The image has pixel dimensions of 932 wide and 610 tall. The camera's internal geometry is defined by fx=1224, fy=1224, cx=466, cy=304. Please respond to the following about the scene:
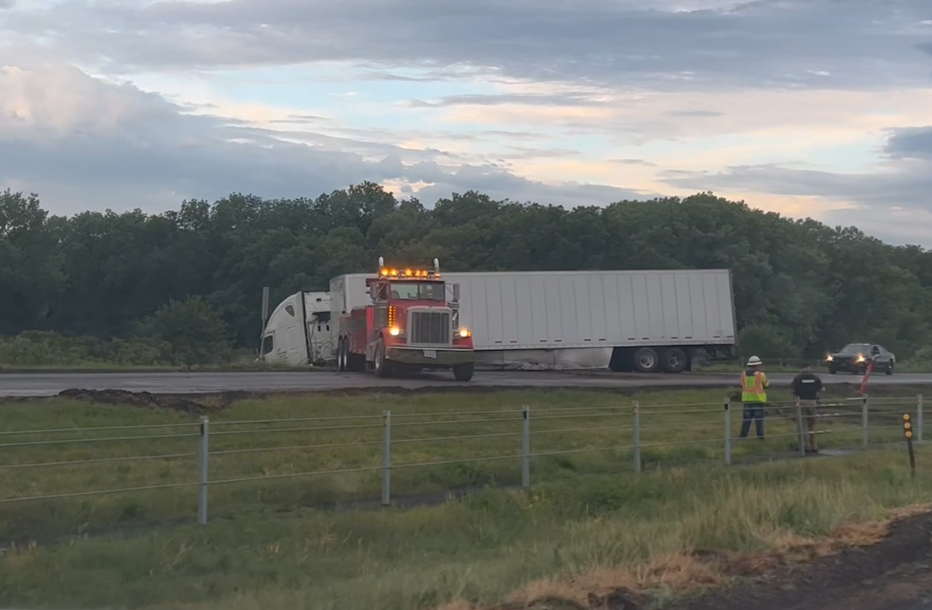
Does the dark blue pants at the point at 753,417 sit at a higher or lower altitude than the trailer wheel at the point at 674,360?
lower

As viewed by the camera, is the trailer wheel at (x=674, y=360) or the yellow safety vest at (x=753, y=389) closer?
the yellow safety vest at (x=753, y=389)

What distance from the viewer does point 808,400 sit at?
2375cm

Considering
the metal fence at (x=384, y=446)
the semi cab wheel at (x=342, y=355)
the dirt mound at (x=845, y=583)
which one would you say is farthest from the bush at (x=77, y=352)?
the dirt mound at (x=845, y=583)

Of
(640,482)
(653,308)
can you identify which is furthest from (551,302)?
(640,482)

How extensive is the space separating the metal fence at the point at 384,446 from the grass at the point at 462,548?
111cm

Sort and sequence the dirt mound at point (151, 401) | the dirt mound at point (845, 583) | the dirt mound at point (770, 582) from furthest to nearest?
1. the dirt mound at point (151, 401)
2. the dirt mound at point (845, 583)
3. the dirt mound at point (770, 582)

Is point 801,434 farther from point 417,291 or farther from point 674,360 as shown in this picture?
point 674,360

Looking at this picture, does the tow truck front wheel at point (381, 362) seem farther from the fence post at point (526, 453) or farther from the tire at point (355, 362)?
the fence post at point (526, 453)

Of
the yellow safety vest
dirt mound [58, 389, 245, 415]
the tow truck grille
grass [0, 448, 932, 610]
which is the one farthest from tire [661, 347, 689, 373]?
grass [0, 448, 932, 610]

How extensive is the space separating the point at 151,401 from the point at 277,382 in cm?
829

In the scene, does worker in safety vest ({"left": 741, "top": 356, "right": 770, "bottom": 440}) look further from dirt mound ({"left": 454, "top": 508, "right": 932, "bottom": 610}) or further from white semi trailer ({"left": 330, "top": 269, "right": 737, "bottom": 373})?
white semi trailer ({"left": 330, "top": 269, "right": 737, "bottom": 373})

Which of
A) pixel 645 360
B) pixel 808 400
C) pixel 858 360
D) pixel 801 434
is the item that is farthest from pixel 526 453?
pixel 858 360

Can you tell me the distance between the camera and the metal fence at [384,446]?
15.3 metres

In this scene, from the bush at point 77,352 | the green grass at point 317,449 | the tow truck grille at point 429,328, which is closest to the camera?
the green grass at point 317,449
